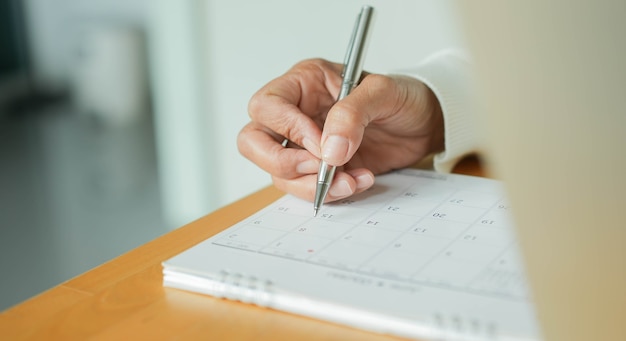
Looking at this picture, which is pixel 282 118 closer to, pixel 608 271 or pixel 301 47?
pixel 608 271

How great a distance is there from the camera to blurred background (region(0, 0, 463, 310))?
5.08ft

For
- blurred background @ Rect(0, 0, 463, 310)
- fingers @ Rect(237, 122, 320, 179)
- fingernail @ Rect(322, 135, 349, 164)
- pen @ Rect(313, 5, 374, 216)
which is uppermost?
pen @ Rect(313, 5, 374, 216)

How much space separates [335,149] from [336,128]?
2cm

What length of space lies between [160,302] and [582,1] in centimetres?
33

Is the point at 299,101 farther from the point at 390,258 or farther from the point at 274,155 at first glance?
the point at 390,258

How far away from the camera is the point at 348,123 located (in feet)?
2.07

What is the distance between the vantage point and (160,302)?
50 cm

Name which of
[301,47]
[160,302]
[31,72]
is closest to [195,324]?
[160,302]

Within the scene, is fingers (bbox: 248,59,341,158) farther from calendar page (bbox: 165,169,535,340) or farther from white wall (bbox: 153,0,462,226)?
white wall (bbox: 153,0,462,226)

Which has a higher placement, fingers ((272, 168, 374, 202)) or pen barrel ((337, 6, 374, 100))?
pen barrel ((337, 6, 374, 100))

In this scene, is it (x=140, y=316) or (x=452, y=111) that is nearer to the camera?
(x=140, y=316)

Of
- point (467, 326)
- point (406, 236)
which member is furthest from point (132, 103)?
point (467, 326)

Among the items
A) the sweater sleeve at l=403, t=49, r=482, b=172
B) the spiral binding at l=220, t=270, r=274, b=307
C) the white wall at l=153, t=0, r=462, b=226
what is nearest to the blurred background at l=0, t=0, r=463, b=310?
A: the white wall at l=153, t=0, r=462, b=226

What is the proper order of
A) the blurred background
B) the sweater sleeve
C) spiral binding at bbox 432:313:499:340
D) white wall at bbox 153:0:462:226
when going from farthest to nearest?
the blurred background
white wall at bbox 153:0:462:226
the sweater sleeve
spiral binding at bbox 432:313:499:340
